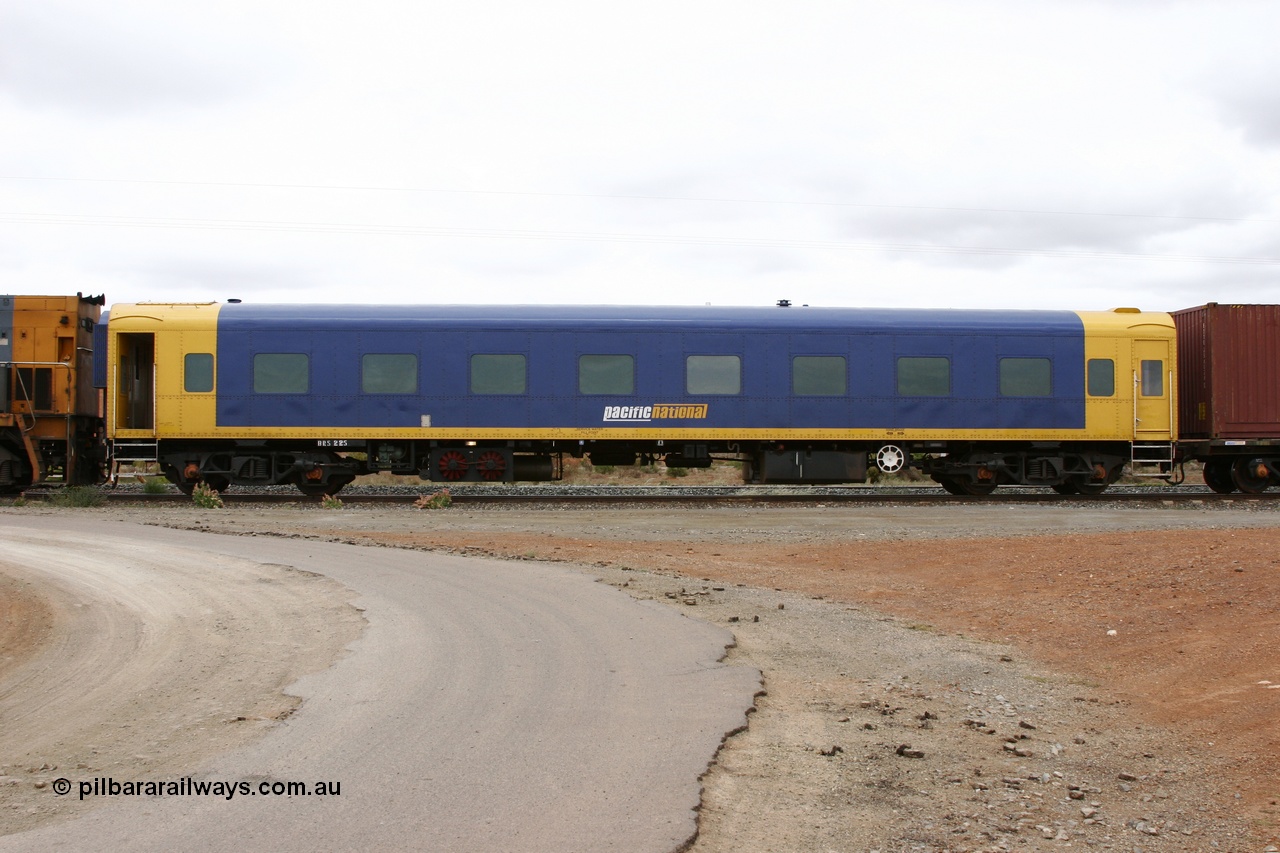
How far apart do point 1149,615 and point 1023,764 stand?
433 centimetres

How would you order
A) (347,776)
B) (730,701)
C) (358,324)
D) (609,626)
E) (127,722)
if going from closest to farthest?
1. (347,776)
2. (127,722)
3. (730,701)
4. (609,626)
5. (358,324)

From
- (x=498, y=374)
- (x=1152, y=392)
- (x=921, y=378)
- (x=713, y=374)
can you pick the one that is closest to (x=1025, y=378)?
(x=921, y=378)

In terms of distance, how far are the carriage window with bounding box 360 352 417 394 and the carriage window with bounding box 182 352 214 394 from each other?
2.86 meters

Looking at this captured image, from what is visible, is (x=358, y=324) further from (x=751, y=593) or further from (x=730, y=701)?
(x=730, y=701)

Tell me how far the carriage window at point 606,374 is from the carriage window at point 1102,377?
9.10m

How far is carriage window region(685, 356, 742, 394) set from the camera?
20.5m

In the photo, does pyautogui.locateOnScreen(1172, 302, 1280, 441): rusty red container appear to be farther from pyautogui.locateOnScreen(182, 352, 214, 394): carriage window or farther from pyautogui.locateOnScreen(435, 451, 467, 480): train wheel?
pyautogui.locateOnScreen(182, 352, 214, 394): carriage window

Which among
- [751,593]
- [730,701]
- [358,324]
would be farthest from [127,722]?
[358,324]

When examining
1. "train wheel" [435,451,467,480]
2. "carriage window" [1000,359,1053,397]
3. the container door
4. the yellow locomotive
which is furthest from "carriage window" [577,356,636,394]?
the container door

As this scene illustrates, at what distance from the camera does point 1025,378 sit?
20906 mm

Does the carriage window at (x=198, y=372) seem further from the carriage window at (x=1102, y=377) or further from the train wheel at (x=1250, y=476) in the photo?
the train wheel at (x=1250, y=476)

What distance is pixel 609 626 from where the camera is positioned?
8.62 meters

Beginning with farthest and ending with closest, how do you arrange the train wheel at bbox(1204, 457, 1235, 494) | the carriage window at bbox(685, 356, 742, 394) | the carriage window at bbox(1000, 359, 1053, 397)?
the train wheel at bbox(1204, 457, 1235, 494)
the carriage window at bbox(1000, 359, 1053, 397)
the carriage window at bbox(685, 356, 742, 394)

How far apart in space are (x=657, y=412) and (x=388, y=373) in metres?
5.25
